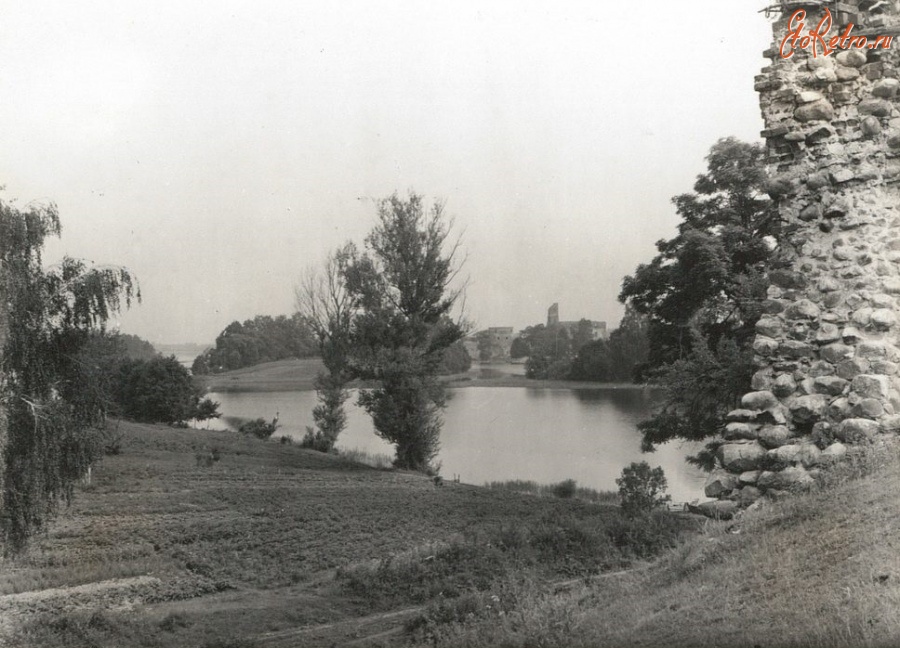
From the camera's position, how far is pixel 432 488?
24094 mm

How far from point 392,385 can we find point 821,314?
2301 cm

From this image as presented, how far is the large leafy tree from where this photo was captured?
54.1 feet

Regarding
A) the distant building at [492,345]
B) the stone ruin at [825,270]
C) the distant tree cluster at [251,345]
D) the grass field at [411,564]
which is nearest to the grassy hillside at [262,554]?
the grass field at [411,564]

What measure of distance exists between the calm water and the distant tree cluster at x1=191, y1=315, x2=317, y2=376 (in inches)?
144

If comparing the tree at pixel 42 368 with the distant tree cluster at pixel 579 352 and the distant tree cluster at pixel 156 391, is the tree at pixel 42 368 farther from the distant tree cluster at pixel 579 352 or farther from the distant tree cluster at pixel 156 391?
the distant tree cluster at pixel 579 352

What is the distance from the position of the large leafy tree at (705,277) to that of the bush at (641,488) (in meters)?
1.00

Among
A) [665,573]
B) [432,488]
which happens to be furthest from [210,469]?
[665,573]

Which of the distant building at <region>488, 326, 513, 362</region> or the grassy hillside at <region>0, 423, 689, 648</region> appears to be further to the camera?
the distant building at <region>488, 326, 513, 362</region>

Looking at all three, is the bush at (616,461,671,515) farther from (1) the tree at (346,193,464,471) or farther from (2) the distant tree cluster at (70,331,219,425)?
(2) the distant tree cluster at (70,331,219,425)

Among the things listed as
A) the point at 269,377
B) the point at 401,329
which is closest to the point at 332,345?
the point at 401,329

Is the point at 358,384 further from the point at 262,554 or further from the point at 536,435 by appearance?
the point at 262,554

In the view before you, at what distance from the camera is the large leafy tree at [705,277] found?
54.1 ft

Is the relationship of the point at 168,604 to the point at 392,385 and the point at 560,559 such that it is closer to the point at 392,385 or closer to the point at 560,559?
the point at 560,559

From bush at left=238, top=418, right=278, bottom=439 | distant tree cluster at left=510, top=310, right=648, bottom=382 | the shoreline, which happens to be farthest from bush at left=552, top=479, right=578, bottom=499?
bush at left=238, top=418, right=278, bottom=439
